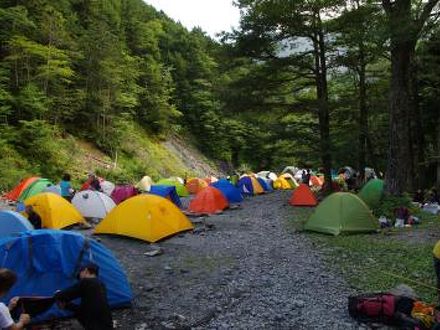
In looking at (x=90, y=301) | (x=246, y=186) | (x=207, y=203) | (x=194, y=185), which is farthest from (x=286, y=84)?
(x=90, y=301)

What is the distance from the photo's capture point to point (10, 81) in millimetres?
29172

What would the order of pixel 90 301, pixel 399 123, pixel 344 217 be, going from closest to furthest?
pixel 90 301 → pixel 344 217 → pixel 399 123

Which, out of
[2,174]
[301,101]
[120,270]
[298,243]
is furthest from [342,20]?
[2,174]

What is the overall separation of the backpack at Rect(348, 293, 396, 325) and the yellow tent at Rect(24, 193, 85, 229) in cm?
980

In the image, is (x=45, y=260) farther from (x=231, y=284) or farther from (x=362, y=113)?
(x=362, y=113)

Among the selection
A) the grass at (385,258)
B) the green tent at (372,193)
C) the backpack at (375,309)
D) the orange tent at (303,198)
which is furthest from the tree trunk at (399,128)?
the backpack at (375,309)

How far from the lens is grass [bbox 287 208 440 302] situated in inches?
334

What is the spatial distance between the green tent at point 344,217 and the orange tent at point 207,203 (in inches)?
263

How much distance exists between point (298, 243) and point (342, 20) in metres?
11.0

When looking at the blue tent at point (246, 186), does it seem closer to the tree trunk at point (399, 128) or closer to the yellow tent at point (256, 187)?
the yellow tent at point (256, 187)

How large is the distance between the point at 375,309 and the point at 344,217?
6.85 meters

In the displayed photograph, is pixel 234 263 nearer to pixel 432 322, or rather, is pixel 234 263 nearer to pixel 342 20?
pixel 432 322

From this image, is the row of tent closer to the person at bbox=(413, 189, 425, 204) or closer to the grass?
the grass

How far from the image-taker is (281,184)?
3716 centimetres
